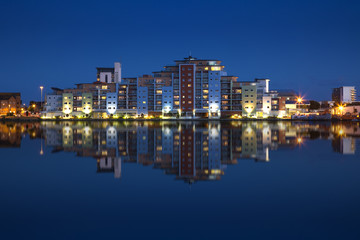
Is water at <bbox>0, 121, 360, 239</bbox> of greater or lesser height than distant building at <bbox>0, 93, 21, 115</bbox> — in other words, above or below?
below

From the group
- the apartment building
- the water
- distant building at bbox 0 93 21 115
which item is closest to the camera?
the water

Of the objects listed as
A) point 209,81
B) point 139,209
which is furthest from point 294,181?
Answer: point 209,81

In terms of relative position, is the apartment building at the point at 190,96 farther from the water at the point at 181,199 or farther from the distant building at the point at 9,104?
the water at the point at 181,199

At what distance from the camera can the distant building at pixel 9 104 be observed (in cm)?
12369

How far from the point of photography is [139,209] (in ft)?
25.5

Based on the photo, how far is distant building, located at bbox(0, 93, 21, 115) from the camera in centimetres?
12369

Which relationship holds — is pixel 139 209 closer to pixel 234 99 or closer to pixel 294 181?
pixel 294 181

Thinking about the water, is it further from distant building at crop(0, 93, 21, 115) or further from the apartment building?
distant building at crop(0, 93, 21, 115)

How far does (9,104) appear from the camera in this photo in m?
125

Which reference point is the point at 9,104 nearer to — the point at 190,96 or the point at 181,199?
the point at 190,96

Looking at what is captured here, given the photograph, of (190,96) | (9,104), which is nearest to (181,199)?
(190,96)

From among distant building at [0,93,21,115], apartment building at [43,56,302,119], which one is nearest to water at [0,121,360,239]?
apartment building at [43,56,302,119]

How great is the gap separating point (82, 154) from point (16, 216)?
440 inches

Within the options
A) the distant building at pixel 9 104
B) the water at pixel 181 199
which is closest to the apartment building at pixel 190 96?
the distant building at pixel 9 104
